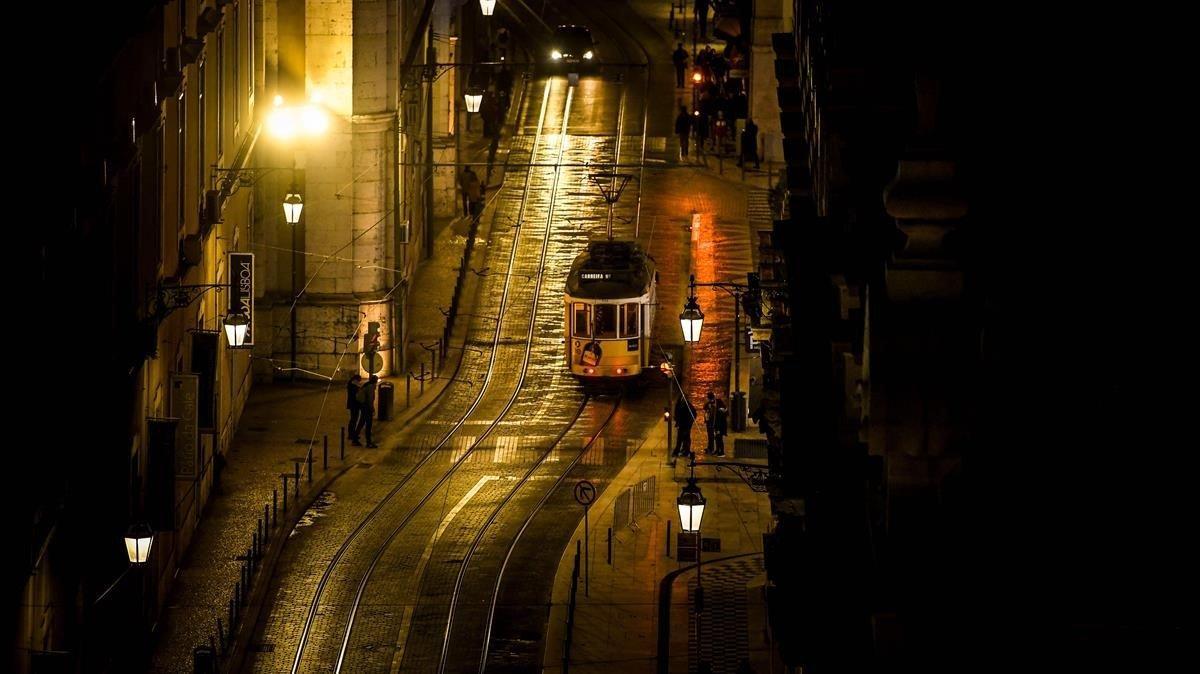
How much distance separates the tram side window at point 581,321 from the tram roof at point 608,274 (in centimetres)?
26

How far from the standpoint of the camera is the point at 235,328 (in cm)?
4162

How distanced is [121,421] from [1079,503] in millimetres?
22061

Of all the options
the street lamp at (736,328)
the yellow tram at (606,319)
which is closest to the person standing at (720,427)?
the street lamp at (736,328)

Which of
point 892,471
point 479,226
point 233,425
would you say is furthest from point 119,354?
point 479,226

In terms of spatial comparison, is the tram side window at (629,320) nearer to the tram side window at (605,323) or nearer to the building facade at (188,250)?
the tram side window at (605,323)

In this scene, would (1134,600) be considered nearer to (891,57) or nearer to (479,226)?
(891,57)

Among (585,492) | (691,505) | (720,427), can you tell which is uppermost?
(720,427)

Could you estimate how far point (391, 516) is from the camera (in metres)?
45.4

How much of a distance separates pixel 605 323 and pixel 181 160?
14.3 metres

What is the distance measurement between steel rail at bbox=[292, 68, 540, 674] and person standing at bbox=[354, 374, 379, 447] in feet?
3.93

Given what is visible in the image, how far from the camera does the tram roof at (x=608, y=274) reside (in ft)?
177

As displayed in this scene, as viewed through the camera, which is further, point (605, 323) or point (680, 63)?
point (680, 63)

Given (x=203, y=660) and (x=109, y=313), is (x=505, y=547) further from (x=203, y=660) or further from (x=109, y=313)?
(x=109, y=313)

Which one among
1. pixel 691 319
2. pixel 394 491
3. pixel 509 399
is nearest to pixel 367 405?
pixel 394 491
